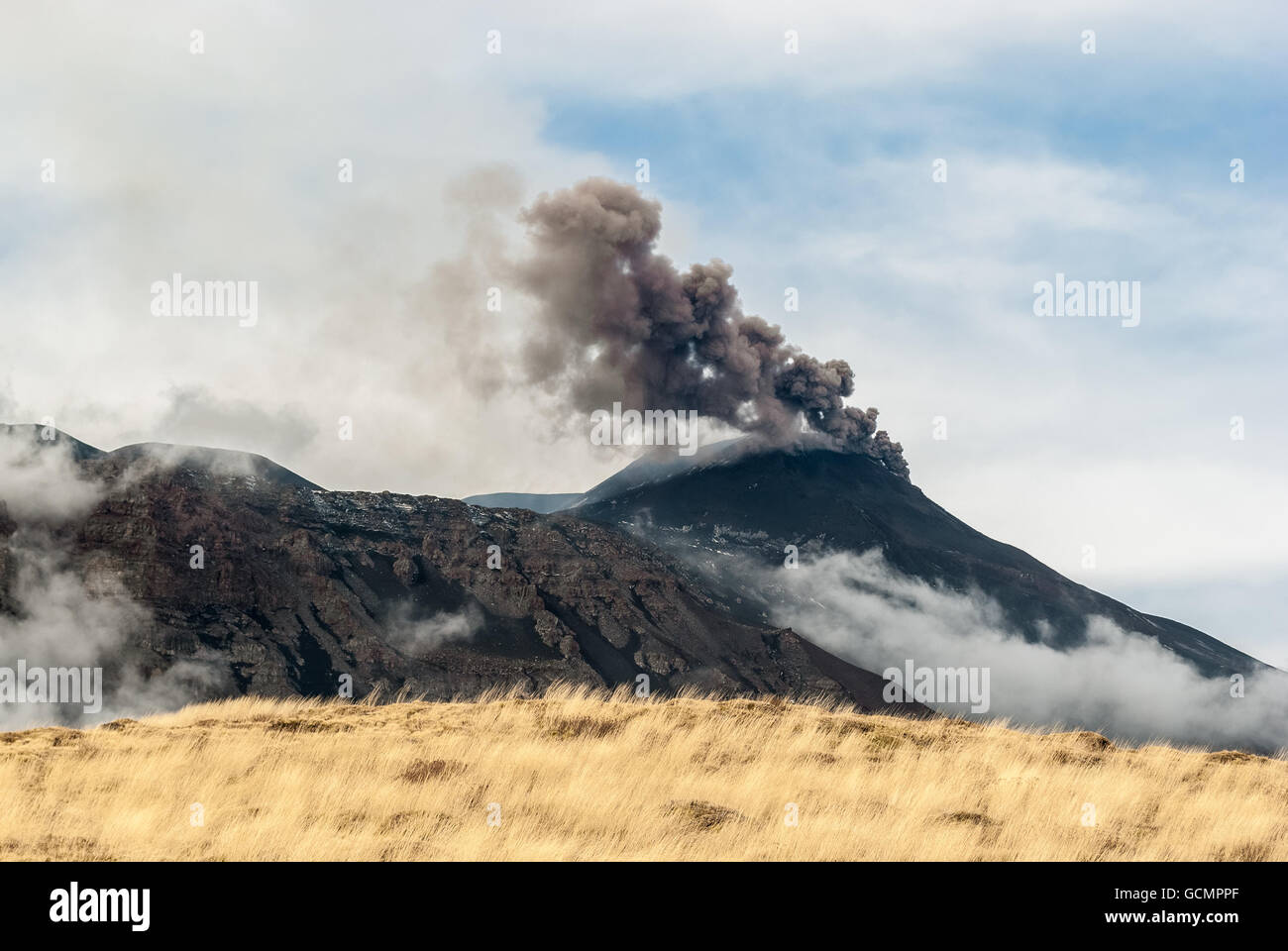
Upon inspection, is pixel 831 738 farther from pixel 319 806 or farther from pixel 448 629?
pixel 448 629

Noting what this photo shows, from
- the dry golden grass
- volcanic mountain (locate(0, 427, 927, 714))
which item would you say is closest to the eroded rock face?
volcanic mountain (locate(0, 427, 927, 714))

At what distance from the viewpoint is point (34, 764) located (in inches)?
625

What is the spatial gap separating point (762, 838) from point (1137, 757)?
998cm

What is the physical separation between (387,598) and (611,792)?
487 feet

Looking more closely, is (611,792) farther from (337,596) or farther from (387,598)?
(387,598)

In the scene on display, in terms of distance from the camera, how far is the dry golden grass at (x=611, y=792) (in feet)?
40.9

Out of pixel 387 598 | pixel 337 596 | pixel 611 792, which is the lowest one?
pixel 387 598

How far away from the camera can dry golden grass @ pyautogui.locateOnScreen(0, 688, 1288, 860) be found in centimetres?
1247

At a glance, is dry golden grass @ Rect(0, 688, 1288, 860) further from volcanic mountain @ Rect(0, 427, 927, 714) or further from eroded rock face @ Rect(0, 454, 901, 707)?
eroded rock face @ Rect(0, 454, 901, 707)

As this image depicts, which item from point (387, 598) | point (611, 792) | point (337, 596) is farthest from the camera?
point (387, 598)

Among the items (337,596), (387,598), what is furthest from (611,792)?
(387,598)

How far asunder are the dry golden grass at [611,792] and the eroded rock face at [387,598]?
108m

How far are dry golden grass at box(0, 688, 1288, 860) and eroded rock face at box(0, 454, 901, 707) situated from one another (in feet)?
353

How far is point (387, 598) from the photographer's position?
15812cm
